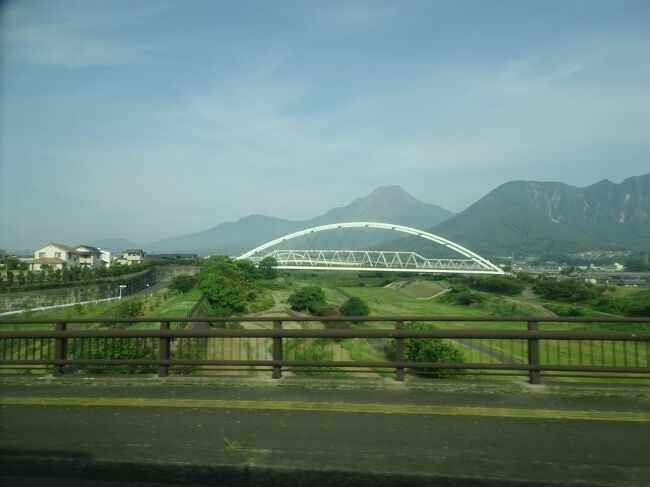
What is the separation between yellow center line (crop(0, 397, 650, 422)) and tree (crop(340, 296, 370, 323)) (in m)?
10.4

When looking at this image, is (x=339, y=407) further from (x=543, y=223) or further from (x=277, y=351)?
(x=543, y=223)

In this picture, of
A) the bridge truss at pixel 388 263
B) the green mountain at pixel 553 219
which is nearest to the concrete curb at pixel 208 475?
the bridge truss at pixel 388 263

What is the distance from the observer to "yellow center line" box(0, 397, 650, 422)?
686cm

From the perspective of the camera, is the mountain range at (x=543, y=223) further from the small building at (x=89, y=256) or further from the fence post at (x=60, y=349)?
the fence post at (x=60, y=349)

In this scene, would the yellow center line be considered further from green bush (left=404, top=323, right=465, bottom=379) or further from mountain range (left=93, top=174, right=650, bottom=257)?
mountain range (left=93, top=174, right=650, bottom=257)

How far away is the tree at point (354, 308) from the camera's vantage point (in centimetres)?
1811

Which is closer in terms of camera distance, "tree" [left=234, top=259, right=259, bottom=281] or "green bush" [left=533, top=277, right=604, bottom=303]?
"green bush" [left=533, top=277, right=604, bottom=303]

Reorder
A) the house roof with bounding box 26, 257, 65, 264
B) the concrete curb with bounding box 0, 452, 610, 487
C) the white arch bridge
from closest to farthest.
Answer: the concrete curb with bounding box 0, 452, 610, 487, the white arch bridge, the house roof with bounding box 26, 257, 65, 264

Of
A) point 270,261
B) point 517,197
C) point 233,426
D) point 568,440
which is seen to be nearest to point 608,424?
point 568,440

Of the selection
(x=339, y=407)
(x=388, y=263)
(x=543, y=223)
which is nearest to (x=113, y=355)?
(x=339, y=407)

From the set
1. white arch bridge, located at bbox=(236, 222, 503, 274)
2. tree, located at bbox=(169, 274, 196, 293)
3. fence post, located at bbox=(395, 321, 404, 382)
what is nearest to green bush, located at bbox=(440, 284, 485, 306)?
fence post, located at bbox=(395, 321, 404, 382)

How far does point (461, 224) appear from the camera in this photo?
310 ft

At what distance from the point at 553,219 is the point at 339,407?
3598 inches

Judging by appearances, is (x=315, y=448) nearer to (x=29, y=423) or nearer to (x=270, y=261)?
(x=29, y=423)
